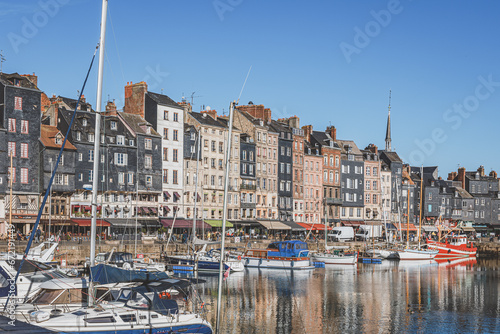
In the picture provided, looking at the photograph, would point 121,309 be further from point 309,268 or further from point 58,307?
point 309,268

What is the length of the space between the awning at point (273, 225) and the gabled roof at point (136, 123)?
20.7 metres

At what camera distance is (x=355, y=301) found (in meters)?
43.3

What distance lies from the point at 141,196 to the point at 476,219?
274ft

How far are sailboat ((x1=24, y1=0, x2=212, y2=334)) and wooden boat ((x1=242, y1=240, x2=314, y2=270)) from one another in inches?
1479

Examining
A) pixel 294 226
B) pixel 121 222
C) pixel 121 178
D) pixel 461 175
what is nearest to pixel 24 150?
pixel 121 178

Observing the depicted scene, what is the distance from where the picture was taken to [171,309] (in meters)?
25.3

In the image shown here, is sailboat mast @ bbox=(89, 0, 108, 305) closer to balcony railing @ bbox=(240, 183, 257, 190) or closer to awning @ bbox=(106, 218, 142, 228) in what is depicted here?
awning @ bbox=(106, 218, 142, 228)

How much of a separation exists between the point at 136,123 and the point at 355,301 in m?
39.0

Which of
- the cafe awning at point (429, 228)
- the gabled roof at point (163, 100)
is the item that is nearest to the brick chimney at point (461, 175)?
the cafe awning at point (429, 228)

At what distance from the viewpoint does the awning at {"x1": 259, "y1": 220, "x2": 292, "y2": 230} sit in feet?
286

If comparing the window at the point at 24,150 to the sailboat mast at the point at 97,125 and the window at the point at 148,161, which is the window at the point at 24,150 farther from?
the sailboat mast at the point at 97,125

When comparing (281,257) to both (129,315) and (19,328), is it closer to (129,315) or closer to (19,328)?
(129,315)

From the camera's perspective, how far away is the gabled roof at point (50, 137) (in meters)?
64.1

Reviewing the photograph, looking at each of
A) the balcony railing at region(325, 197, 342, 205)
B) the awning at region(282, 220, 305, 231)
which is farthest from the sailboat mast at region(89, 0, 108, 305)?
the balcony railing at region(325, 197, 342, 205)
